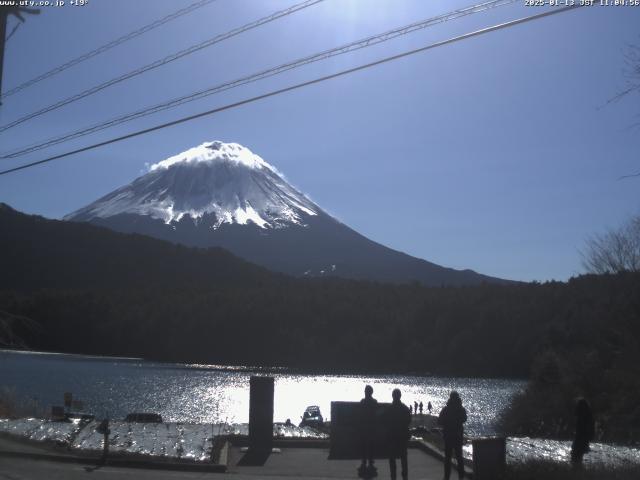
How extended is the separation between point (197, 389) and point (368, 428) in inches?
2632

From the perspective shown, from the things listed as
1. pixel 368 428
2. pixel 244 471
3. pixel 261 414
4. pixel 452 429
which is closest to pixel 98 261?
pixel 261 414

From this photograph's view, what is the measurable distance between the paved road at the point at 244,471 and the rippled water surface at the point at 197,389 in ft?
103

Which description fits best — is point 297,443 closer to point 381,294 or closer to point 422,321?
point 422,321

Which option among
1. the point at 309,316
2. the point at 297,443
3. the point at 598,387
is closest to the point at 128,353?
the point at 309,316

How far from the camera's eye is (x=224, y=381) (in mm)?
88562

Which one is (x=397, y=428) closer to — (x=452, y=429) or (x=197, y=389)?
(x=452, y=429)

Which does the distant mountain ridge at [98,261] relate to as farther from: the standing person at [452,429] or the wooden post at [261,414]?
the standing person at [452,429]

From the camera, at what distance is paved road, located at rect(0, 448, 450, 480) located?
12484mm

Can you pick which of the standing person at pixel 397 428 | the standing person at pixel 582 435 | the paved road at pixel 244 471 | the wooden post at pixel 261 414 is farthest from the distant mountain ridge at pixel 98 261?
the standing person at pixel 397 428

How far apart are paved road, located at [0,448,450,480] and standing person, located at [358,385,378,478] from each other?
0.24 metres

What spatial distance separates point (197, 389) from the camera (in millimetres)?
77312

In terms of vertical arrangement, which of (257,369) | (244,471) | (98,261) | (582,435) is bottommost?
(244,471)

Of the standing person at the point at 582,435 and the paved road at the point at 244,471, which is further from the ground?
the standing person at the point at 582,435

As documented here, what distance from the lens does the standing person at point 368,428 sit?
12401 millimetres
